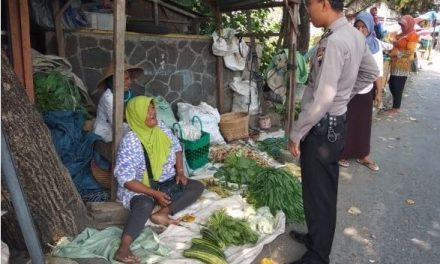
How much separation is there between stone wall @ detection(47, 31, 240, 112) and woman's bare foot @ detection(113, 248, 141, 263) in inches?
142

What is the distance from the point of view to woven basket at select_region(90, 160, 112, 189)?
13.8ft

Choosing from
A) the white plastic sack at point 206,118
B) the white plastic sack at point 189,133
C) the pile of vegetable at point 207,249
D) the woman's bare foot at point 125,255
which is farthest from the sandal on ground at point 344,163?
the woman's bare foot at point 125,255

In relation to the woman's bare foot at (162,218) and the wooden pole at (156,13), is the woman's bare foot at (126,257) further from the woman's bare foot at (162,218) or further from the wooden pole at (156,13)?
the wooden pole at (156,13)

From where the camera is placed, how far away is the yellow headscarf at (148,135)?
3502mm

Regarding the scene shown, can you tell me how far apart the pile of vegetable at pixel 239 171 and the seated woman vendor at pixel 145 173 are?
0.86 m

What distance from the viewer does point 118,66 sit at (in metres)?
3.39

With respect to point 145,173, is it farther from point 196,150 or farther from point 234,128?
point 234,128

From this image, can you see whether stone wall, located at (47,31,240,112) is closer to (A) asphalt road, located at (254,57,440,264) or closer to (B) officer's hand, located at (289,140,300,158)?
(A) asphalt road, located at (254,57,440,264)

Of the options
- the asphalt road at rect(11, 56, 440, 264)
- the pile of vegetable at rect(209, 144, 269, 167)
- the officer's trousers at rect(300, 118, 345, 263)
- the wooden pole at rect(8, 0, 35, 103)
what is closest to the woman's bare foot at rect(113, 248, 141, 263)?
the asphalt road at rect(11, 56, 440, 264)

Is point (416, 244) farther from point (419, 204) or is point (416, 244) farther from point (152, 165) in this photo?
point (152, 165)

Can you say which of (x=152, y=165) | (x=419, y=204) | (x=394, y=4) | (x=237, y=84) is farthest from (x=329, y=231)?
(x=394, y=4)

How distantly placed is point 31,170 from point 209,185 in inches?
88.0

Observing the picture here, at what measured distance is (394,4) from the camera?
75.4ft

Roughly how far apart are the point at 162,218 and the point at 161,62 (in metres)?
3.77
